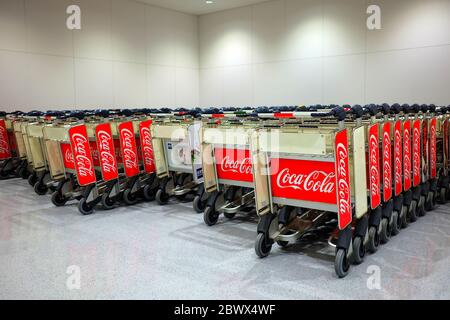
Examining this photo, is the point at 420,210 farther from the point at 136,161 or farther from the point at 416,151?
the point at 136,161

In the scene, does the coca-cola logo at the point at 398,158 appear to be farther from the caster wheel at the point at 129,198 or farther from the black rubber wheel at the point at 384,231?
the caster wheel at the point at 129,198

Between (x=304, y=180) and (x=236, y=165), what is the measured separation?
98cm

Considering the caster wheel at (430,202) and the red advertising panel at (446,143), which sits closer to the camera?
the caster wheel at (430,202)

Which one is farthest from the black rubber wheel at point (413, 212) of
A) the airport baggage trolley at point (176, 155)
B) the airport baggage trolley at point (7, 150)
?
the airport baggage trolley at point (7, 150)

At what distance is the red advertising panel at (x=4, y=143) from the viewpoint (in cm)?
693

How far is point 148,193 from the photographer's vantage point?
17.1ft

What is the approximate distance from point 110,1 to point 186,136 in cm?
648

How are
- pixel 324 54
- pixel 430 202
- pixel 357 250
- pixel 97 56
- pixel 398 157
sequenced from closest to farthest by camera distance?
pixel 357 250 < pixel 398 157 < pixel 430 202 < pixel 324 54 < pixel 97 56

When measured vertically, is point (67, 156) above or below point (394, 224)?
above

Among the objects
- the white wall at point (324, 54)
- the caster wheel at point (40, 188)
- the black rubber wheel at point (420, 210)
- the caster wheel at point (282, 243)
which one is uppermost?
the white wall at point (324, 54)

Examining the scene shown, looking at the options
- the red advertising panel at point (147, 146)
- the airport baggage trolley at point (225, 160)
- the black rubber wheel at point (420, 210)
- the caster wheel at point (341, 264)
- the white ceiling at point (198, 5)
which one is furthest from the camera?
the white ceiling at point (198, 5)

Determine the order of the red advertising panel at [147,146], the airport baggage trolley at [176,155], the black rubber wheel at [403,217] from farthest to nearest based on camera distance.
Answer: the red advertising panel at [147,146] < the airport baggage trolley at [176,155] < the black rubber wheel at [403,217]

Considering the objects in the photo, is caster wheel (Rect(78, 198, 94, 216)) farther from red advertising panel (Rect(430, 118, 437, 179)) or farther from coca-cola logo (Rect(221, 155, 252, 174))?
red advertising panel (Rect(430, 118, 437, 179))

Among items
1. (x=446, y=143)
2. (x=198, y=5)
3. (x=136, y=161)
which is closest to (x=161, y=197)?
(x=136, y=161)
